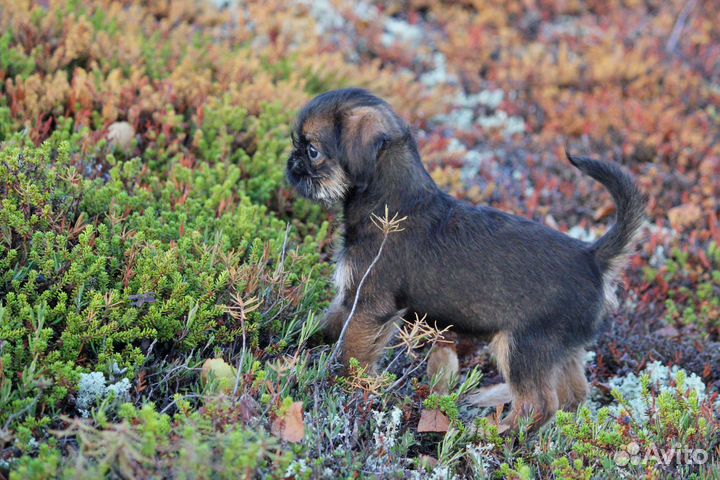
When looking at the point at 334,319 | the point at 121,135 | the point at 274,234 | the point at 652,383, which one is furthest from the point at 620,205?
the point at 121,135

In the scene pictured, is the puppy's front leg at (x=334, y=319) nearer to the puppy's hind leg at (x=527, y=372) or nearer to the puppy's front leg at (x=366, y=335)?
the puppy's front leg at (x=366, y=335)

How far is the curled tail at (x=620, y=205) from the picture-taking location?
13.5ft

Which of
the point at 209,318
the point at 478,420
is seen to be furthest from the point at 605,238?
the point at 209,318

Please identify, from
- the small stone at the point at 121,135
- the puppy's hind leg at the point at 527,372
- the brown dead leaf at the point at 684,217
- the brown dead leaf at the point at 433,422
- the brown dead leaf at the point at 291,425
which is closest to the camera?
the brown dead leaf at the point at 291,425

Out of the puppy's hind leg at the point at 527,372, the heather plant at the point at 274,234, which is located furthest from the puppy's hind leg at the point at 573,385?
the puppy's hind leg at the point at 527,372

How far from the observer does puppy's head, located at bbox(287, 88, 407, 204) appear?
13.3 ft

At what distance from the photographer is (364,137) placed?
4039 millimetres

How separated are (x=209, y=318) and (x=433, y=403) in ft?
4.26

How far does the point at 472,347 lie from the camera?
5.04 m

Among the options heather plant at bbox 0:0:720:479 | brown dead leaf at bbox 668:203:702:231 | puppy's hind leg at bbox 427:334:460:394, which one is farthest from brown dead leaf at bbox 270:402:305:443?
brown dead leaf at bbox 668:203:702:231

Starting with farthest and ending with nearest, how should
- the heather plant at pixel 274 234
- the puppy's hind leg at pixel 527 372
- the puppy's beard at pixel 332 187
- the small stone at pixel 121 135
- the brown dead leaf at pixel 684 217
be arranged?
1. the brown dead leaf at pixel 684 217
2. the small stone at pixel 121 135
3. the puppy's beard at pixel 332 187
4. the puppy's hind leg at pixel 527 372
5. the heather plant at pixel 274 234

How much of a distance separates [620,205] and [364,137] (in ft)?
5.04

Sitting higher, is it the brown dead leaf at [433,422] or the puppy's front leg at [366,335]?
the puppy's front leg at [366,335]

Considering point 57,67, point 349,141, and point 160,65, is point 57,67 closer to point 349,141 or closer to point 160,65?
point 160,65
